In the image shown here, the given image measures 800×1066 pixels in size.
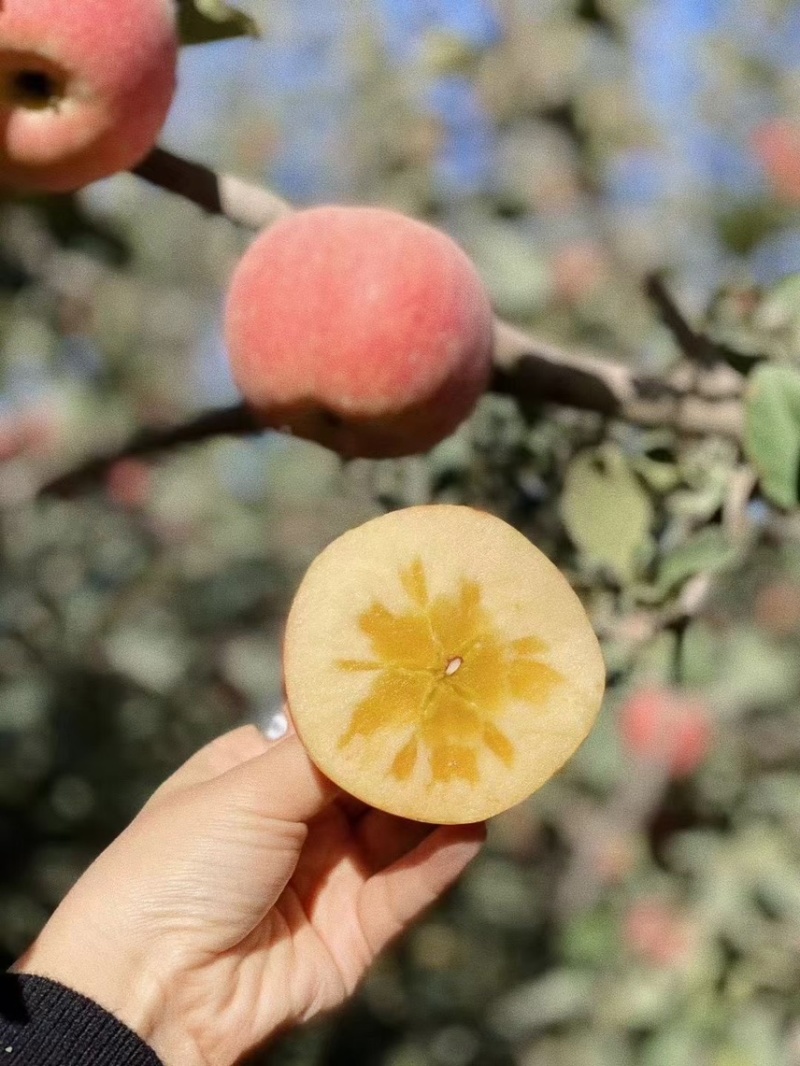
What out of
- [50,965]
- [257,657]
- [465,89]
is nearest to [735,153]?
[465,89]

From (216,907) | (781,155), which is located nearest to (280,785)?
(216,907)

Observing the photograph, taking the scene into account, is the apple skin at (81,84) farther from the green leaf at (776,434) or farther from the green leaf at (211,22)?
the green leaf at (776,434)

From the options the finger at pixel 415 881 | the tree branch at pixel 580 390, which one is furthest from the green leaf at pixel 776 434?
the finger at pixel 415 881

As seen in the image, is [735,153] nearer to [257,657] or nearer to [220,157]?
[257,657]

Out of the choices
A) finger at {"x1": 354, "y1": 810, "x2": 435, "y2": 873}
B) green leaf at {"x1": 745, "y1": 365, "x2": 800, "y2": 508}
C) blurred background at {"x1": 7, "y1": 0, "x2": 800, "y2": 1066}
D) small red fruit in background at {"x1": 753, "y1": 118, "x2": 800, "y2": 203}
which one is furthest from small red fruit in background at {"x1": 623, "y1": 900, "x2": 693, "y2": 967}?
small red fruit in background at {"x1": 753, "y1": 118, "x2": 800, "y2": 203}

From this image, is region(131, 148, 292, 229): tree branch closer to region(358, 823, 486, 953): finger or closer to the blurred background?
the blurred background
